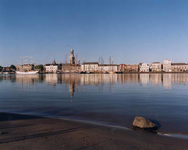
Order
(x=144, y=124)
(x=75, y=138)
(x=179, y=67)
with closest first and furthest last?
(x=75, y=138)
(x=144, y=124)
(x=179, y=67)

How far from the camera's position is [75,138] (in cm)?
582

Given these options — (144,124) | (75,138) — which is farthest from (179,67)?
(75,138)

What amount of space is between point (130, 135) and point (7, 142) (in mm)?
4179

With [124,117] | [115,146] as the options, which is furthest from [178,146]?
[124,117]

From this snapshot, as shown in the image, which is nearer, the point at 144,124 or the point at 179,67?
the point at 144,124

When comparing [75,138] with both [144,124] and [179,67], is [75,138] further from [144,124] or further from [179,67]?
[179,67]

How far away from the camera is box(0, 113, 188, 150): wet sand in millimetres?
5223

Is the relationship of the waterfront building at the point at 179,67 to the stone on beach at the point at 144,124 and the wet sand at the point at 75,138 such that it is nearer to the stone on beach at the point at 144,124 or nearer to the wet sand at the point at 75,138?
the stone on beach at the point at 144,124

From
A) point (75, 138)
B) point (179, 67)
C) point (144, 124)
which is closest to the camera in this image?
point (75, 138)

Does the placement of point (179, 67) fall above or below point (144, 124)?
above

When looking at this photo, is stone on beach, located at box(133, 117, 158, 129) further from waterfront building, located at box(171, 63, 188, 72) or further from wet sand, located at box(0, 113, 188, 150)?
waterfront building, located at box(171, 63, 188, 72)

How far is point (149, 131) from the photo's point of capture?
6801 millimetres

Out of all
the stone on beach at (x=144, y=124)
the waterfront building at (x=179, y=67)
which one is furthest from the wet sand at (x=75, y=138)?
the waterfront building at (x=179, y=67)

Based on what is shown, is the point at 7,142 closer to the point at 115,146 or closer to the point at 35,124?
the point at 35,124
